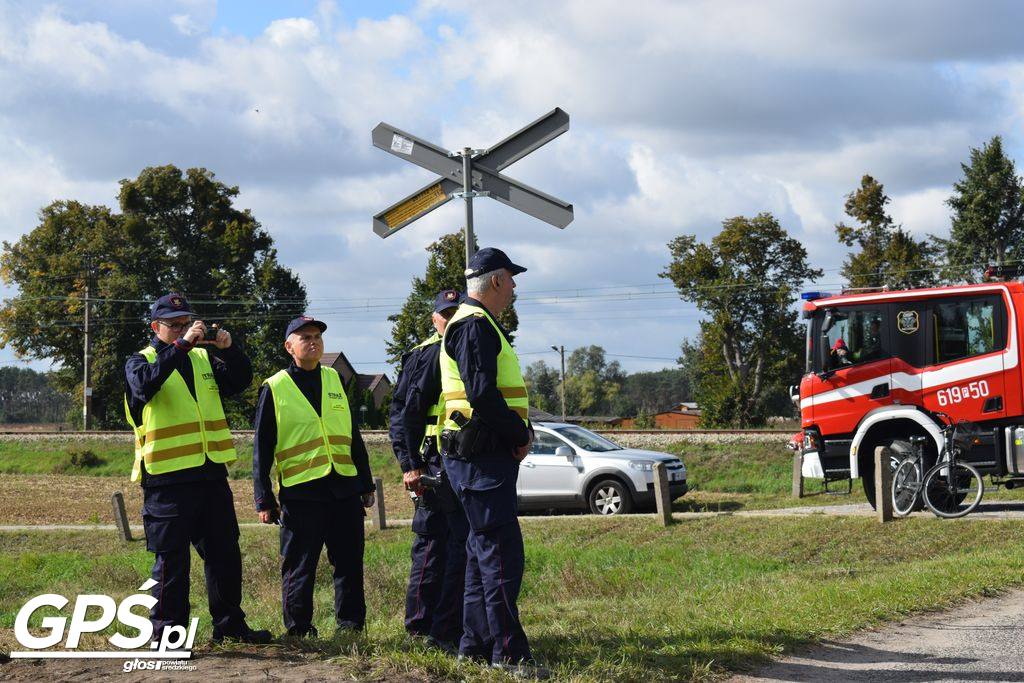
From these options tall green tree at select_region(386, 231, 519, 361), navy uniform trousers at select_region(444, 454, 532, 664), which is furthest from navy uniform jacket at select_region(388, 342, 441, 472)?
tall green tree at select_region(386, 231, 519, 361)

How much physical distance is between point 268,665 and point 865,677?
118 inches

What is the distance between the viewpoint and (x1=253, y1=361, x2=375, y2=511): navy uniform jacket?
284 inches

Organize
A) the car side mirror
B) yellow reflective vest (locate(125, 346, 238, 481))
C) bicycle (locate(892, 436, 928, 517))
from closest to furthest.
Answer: yellow reflective vest (locate(125, 346, 238, 481)), bicycle (locate(892, 436, 928, 517)), the car side mirror

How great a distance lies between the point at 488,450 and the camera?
5.77 metres

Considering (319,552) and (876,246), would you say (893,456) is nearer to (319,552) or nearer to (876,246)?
(319,552)

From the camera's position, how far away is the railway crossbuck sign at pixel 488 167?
28.8ft

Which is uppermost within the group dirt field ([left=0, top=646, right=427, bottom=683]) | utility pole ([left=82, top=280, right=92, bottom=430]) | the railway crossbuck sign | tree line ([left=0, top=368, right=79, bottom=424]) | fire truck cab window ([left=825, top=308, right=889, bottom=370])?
tree line ([left=0, top=368, right=79, bottom=424])

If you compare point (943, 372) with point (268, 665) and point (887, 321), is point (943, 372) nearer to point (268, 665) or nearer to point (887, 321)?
point (887, 321)

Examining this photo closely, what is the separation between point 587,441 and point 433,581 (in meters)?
12.8

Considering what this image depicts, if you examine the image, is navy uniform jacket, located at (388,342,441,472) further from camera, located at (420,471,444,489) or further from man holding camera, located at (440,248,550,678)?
man holding camera, located at (440,248,550,678)

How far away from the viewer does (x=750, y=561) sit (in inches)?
531

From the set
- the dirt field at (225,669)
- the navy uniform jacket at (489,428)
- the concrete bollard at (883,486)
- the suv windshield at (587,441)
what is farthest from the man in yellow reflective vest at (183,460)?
the suv windshield at (587,441)

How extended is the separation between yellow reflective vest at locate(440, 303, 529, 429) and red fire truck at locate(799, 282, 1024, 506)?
1020 centimetres

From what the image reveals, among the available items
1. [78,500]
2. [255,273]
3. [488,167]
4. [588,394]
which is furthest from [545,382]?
[488,167]
